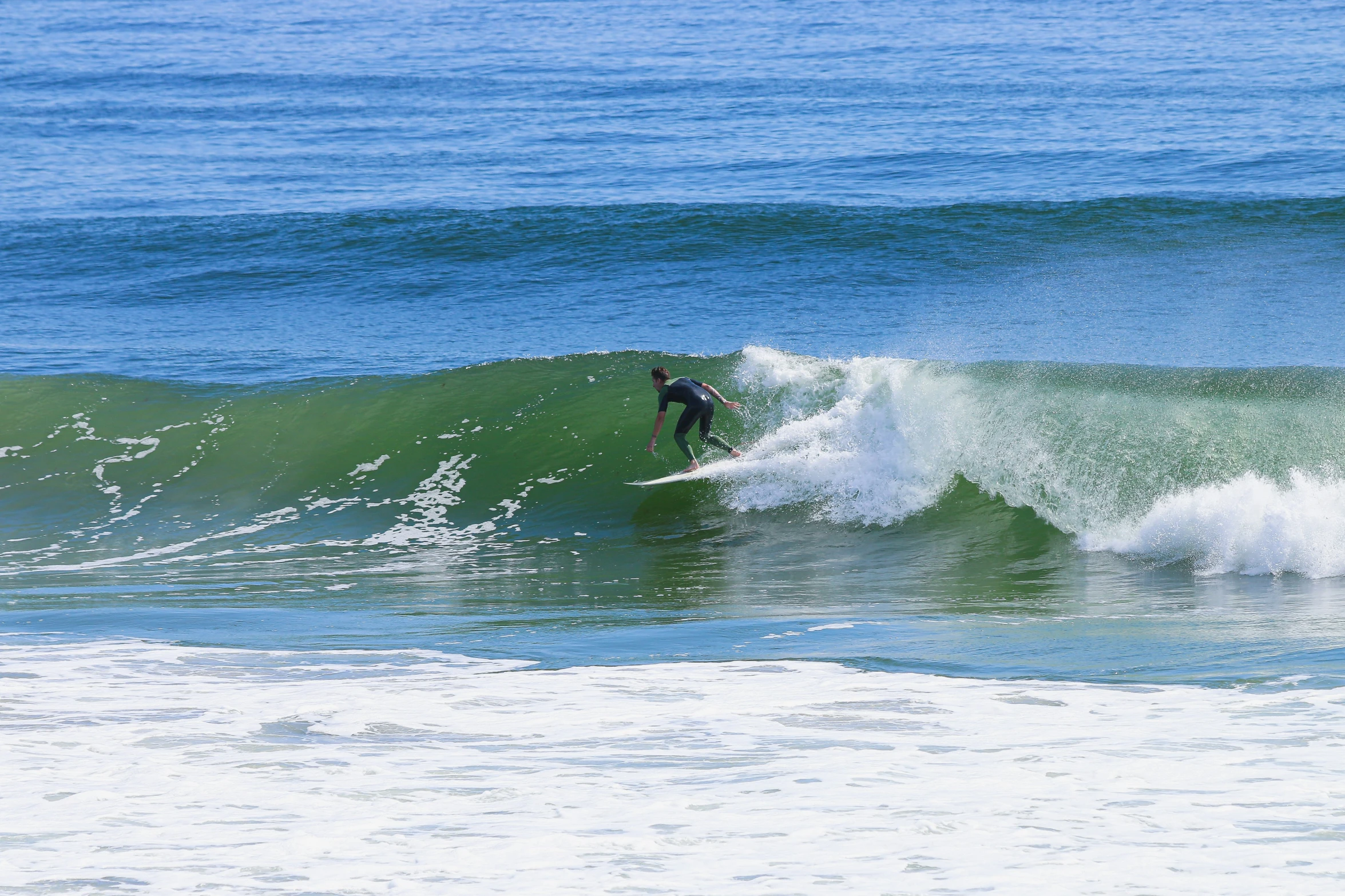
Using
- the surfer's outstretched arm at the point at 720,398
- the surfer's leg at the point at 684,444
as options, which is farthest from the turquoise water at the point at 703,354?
the surfer's outstretched arm at the point at 720,398

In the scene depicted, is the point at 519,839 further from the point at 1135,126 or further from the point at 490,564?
the point at 1135,126

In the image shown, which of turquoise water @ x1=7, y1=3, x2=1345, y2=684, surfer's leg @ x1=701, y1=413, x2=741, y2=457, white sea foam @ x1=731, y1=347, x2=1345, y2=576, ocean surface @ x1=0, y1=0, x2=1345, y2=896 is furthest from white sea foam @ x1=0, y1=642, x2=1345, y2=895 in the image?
surfer's leg @ x1=701, y1=413, x2=741, y2=457

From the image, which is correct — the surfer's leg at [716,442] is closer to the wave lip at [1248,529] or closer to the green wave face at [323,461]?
the green wave face at [323,461]

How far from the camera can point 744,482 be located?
36.0ft

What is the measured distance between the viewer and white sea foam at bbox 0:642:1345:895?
374 cm

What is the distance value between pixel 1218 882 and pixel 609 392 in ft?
34.9

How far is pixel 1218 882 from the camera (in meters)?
3.52

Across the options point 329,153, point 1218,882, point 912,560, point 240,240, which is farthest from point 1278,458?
point 329,153

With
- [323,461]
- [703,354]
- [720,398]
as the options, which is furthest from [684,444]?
[703,354]

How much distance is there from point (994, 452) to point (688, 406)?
2.74 metres

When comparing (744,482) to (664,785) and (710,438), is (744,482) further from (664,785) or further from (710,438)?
(664,785)

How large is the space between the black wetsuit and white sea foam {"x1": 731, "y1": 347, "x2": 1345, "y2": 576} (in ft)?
1.05

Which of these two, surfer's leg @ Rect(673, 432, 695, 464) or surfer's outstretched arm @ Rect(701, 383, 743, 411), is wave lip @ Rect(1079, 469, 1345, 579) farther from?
surfer's leg @ Rect(673, 432, 695, 464)

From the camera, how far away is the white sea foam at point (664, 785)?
3736 mm
